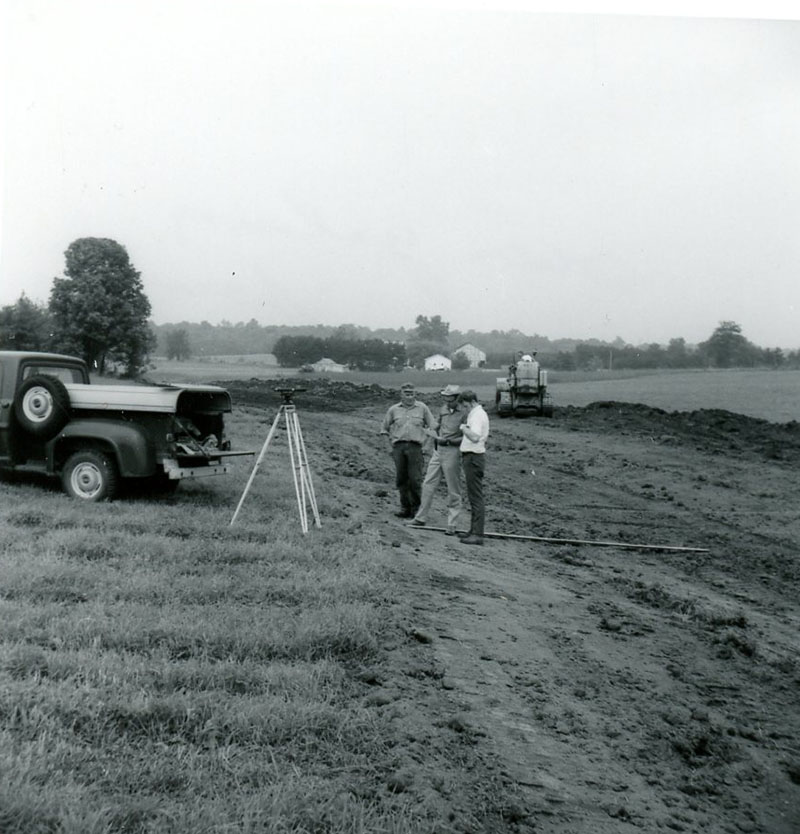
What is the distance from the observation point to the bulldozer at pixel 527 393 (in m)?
28.7

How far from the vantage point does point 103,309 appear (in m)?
17.2

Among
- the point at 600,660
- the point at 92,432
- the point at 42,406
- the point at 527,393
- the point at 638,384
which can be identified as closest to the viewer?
the point at 600,660

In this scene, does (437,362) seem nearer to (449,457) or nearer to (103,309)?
(103,309)

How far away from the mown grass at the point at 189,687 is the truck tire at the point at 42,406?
208 cm

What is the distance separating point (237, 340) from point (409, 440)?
34.5 m

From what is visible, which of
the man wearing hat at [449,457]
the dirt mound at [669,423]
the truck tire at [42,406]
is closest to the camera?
the truck tire at [42,406]

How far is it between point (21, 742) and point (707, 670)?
4.85 m

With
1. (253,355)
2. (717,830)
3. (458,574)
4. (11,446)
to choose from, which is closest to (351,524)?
(458,574)

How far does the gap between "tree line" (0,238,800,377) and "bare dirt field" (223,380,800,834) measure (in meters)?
4.79

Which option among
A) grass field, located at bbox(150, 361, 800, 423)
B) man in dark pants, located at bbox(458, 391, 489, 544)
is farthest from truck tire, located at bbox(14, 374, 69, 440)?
grass field, located at bbox(150, 361, 800, 423)

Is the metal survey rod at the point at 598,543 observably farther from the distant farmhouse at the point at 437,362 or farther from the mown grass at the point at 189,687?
the distant farmhouse at the point at 437,362

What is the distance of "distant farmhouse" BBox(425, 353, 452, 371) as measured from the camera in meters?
54.6

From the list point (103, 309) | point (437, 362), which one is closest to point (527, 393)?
point (103, 309)

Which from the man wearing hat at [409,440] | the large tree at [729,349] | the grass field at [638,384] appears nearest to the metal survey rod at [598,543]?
the man wearing hat at [409,440]
